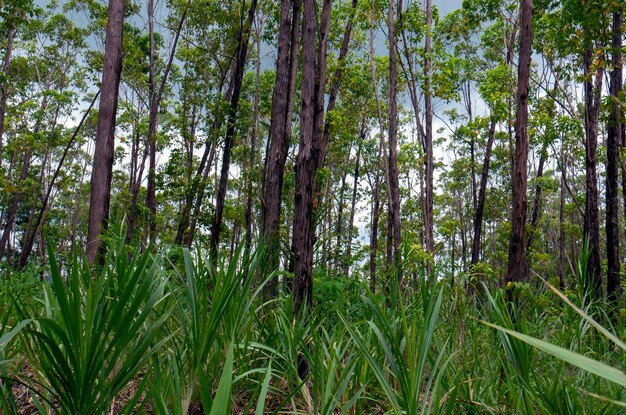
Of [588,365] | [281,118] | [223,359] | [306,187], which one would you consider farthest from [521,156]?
[588,365]

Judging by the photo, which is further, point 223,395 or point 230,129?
point 230,129

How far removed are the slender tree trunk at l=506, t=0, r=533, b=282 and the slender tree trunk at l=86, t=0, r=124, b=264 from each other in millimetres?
5436

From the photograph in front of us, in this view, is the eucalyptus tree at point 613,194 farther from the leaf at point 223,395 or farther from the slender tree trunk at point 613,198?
the leaf at point 223,395

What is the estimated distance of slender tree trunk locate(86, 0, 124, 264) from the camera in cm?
688

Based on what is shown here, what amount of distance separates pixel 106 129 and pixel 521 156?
225 inches

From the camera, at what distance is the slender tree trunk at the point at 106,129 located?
22.6 feet

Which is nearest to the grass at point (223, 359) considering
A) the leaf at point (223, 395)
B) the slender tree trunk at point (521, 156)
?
the leaf at point (223, 395)

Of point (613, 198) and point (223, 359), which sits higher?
point (613, 198)

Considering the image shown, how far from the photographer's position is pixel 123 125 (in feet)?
65.2

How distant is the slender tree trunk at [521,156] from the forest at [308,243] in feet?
0.08

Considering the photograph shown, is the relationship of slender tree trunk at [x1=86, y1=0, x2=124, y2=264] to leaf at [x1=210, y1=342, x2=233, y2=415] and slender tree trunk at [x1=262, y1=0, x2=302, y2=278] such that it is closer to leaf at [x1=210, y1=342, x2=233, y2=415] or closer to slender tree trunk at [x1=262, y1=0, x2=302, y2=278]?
slender tree trunk at [x1=262, y1=0, x2=302, y2=278]

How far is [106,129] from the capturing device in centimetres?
705

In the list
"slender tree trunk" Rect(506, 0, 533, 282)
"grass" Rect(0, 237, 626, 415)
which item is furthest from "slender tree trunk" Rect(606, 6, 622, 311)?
"grass" Rect(0, 237, 626, 415)

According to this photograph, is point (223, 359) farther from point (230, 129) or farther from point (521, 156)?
point (230, 129)
